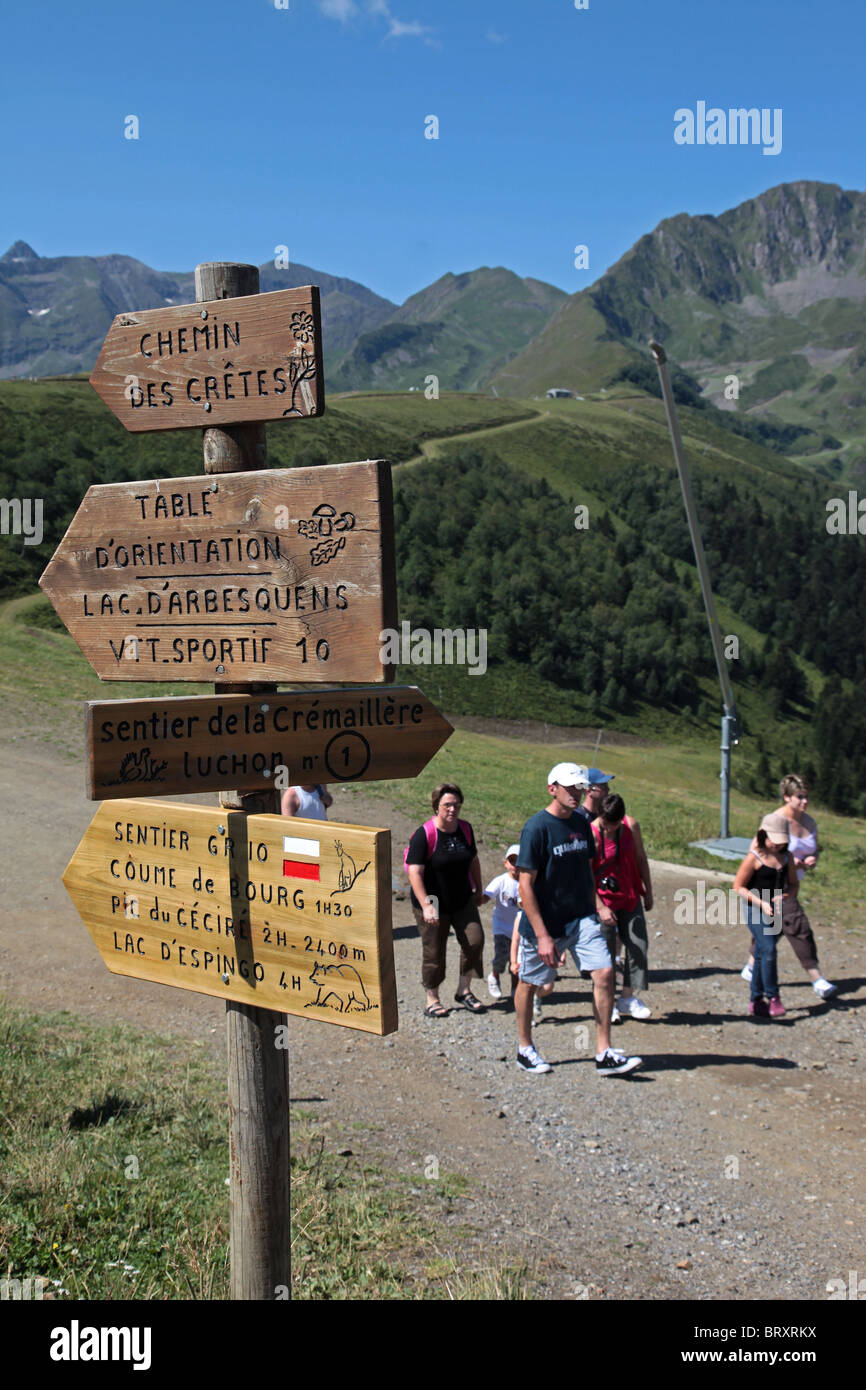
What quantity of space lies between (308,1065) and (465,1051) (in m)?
1.10

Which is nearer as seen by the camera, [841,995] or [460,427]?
[841,995]

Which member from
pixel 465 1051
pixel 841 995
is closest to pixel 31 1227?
pixel 465 1051

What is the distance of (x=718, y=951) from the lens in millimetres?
9758

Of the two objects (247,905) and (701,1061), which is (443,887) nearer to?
(701,1061)

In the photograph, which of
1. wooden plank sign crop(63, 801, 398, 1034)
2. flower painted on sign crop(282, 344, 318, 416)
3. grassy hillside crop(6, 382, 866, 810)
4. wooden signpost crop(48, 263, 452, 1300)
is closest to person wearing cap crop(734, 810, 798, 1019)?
wooden signpost crop(48, 263, 452, 1300)

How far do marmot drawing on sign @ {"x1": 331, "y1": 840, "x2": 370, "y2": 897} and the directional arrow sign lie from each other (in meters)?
0.25

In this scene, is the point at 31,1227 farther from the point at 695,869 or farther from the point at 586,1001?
the point at 695,869

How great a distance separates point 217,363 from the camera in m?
2.79

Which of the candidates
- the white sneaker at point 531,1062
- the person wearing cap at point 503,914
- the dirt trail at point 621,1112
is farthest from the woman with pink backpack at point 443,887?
the white sneaker at point 531,1062

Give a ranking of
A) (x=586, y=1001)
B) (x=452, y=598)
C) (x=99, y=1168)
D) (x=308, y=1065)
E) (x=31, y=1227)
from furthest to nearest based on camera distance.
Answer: (x=452, y=598) < (x=586, y=1001) < (x=308, y=1065) < (x=99, y=1168) < (x=31, y=1227)

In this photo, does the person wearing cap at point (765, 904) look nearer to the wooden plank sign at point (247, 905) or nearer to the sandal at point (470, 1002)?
the sandal at point (470, 1002)

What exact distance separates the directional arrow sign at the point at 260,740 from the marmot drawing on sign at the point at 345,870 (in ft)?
0.81

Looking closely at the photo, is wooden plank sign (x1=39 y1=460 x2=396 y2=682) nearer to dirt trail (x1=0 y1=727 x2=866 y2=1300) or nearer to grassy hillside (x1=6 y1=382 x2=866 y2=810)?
dirt trail (x1=0 y1=727 x2=866 y2=1300)

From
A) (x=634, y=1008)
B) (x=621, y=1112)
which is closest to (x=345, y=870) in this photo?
(x=621, y=1112)
